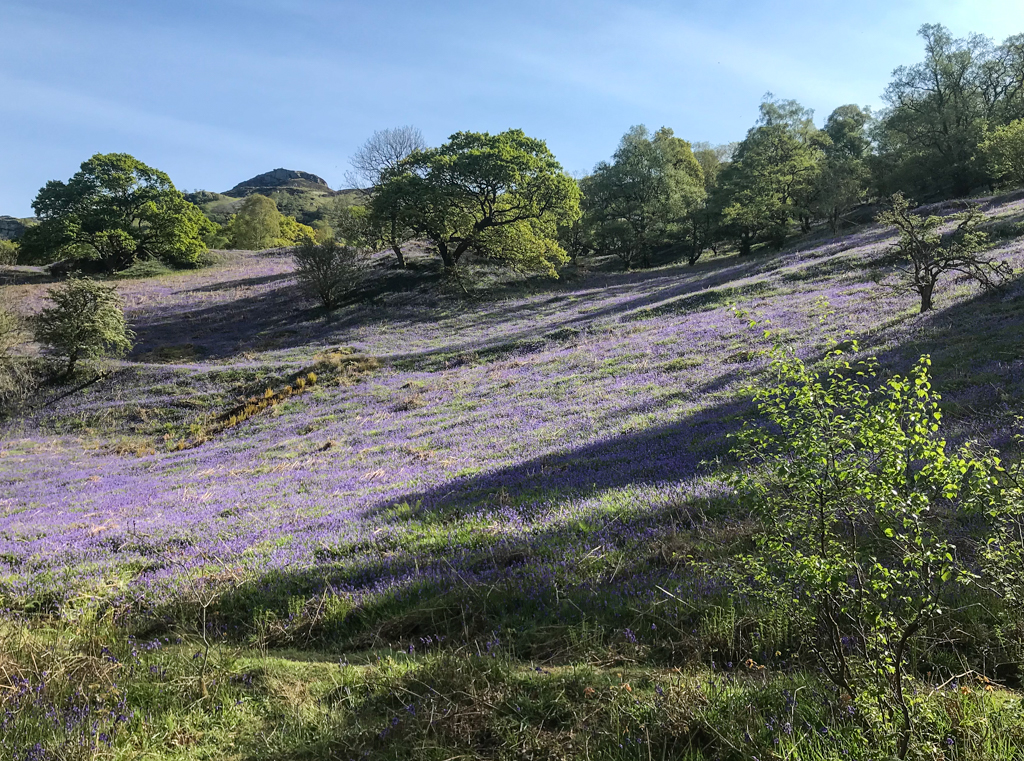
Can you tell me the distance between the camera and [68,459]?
21.7 m

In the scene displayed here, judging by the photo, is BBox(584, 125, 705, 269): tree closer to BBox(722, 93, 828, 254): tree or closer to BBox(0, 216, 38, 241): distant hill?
BBox(722, 93, 828, 254): tree

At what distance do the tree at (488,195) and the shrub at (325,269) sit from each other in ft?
19.4

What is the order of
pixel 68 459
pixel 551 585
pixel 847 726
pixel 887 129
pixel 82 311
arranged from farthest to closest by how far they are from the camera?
pixel 887 129, pixel 82 311, pixel 68 459, pixel 551 585, pixel 847 726

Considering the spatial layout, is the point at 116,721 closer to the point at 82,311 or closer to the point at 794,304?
the point at 794,304

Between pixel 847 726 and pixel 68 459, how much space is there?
28.3 m

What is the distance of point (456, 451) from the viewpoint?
1332cm

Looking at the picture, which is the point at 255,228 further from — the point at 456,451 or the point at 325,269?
the point at 456,451

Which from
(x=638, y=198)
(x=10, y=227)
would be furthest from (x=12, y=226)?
(x=638, y=198)

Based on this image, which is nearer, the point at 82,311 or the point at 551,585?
the point at 551,585

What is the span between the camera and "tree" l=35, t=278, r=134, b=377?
99.2ft

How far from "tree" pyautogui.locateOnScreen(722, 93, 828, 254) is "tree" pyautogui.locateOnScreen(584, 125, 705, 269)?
5576mm

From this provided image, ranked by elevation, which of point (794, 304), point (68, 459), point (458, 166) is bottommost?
A: point (68, 459)

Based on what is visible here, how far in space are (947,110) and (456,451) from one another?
75357 mm

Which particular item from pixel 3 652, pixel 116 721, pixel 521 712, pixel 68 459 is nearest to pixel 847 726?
pixel 521 712
